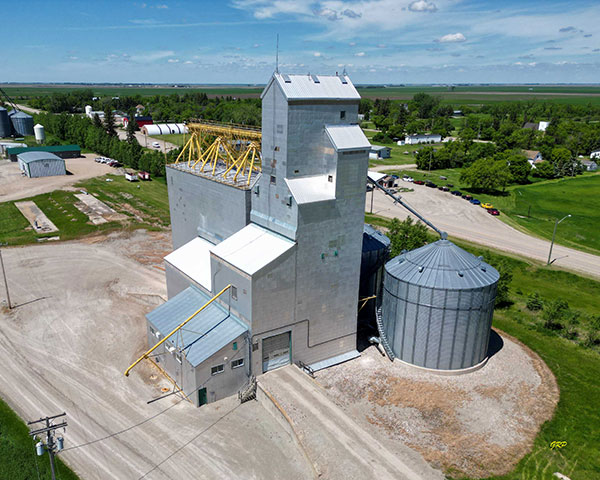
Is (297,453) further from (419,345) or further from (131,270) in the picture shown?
(131,270)

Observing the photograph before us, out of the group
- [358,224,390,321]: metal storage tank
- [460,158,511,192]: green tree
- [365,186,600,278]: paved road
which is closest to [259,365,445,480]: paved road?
[358,224,390,321]: metal storage tank

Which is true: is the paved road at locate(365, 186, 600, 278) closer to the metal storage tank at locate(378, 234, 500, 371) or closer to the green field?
the green field

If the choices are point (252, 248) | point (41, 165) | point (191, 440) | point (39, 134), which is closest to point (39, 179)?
point (41, 165)

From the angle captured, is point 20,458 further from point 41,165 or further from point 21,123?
point 21,123

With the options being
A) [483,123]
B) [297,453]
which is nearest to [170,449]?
[297,453]

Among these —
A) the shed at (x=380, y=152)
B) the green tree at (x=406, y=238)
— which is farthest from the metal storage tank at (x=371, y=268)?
the shed at (x=380, y=152)

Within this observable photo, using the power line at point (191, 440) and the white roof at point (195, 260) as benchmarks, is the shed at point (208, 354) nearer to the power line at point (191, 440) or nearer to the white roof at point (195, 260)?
the power line at point (191, 440)
